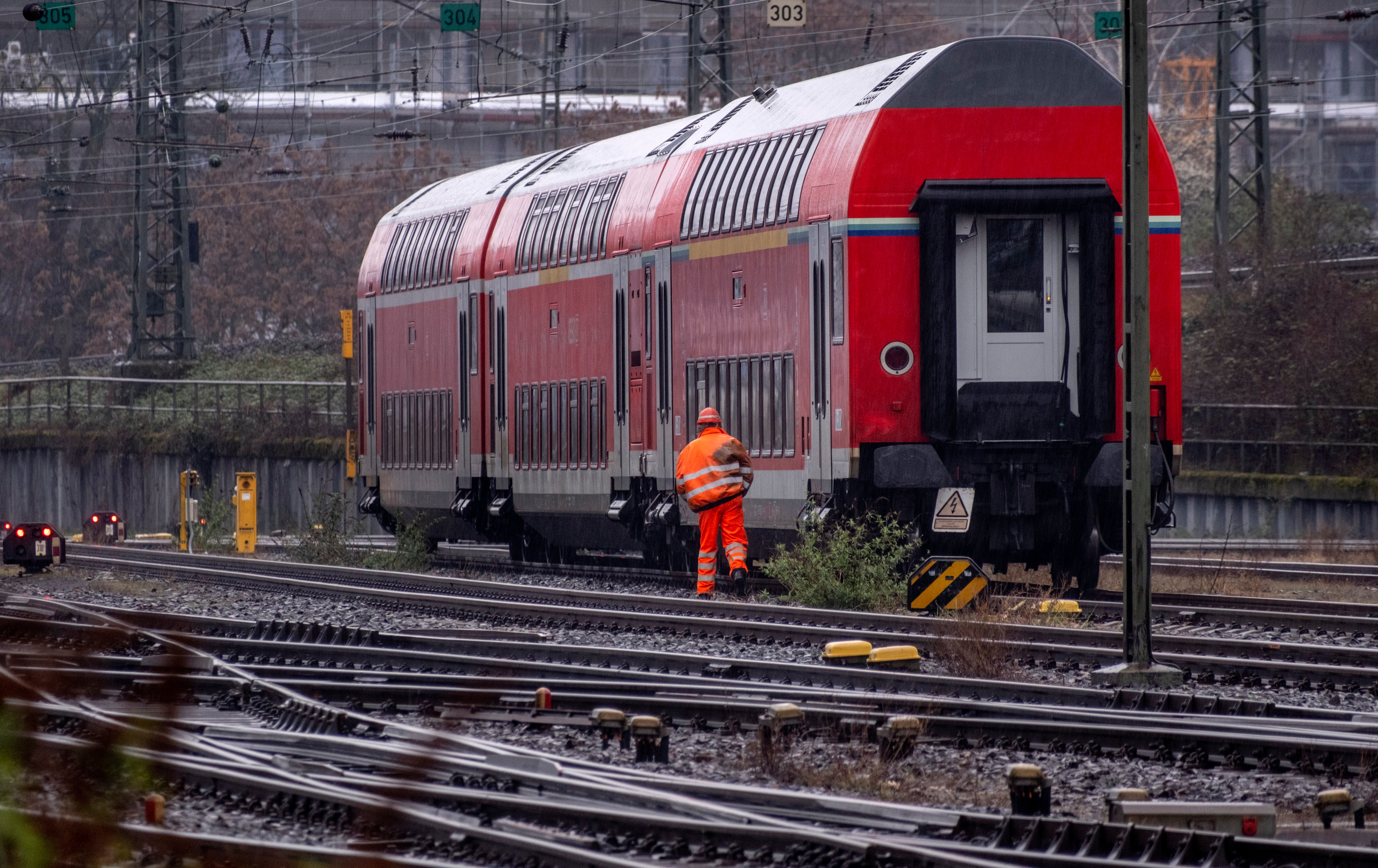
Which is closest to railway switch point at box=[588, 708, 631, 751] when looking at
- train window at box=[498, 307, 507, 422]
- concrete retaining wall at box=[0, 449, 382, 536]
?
train window at box=[498, 307, 507, 422]

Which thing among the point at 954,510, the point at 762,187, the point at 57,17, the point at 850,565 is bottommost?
the point at 850,565

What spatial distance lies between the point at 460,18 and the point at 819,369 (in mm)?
9250

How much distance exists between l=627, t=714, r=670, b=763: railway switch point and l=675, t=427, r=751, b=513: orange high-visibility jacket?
825cm

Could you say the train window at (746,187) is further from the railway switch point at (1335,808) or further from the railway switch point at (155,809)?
the railway switch point at (155,809)

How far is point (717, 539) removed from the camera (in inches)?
675

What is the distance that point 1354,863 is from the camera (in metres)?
5.76

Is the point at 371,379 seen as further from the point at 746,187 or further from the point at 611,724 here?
the point at 611,724

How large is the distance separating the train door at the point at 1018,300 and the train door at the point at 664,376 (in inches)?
148

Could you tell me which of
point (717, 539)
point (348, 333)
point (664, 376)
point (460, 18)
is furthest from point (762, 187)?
point (348, 333)

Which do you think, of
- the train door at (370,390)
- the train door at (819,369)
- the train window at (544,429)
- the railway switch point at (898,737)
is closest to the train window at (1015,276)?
the train door at (819,369)

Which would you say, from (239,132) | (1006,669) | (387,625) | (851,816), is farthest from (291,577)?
(239,132)

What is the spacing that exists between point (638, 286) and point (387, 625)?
5479 millimetres

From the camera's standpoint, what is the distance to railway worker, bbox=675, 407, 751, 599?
55.1 feet

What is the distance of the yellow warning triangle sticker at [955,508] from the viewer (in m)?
15.9
